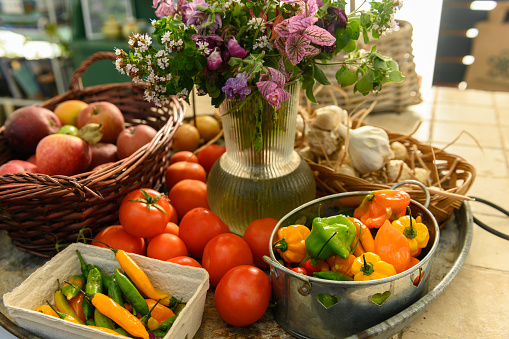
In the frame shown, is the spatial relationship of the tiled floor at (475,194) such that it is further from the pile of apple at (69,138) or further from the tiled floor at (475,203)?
the pile of apple at (69,138)

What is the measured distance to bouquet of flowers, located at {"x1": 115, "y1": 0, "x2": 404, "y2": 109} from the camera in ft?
2.03

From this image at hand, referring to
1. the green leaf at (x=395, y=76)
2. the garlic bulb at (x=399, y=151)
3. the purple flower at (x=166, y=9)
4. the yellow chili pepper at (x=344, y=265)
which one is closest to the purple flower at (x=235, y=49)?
the purple flower at (x=166, y=9)

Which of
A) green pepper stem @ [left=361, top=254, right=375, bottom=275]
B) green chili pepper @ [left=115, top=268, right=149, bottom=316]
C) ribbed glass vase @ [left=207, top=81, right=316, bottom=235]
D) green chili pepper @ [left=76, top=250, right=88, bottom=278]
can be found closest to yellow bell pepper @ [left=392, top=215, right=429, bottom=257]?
green pepper stem @ [left=361, top=254, right=375, bottom=275]

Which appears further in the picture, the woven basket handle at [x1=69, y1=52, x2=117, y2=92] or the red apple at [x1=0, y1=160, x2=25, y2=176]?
the woven basket handle at [x1=69, y1=52, x2=117, y2=92]

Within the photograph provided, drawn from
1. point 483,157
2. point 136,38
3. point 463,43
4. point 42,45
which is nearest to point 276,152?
point 136,38

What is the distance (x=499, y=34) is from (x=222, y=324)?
106 inches

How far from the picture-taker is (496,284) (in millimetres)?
810

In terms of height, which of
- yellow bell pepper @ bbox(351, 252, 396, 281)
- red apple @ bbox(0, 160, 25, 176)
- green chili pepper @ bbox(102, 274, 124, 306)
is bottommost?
green chili pepper @ bbox(102, 274, 124, 306)

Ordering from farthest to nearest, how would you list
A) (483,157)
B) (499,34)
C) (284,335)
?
(499,34) → (483,157) → (284,335)

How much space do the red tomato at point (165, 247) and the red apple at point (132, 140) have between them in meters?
0.22

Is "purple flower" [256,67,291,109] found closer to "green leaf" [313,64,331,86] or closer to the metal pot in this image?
"green leaf" [313,64,331,86]

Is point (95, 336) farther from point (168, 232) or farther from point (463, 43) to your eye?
point (463, 43)

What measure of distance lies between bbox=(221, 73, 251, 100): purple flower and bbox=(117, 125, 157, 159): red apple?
372mm

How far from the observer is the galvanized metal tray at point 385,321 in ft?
2.11
